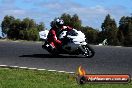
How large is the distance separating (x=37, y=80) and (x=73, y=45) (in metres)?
7.46

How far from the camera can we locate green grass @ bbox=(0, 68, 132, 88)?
1182 centimetres

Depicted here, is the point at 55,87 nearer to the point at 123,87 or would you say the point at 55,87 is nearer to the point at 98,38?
the point at 123,87

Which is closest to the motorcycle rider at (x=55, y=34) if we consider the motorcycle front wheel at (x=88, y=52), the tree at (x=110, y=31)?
the motorcycle front wheel at (x=88, y=52)

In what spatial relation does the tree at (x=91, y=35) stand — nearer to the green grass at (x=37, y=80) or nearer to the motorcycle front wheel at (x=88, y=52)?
the motorcycle front wheel at (x=88, y=52)

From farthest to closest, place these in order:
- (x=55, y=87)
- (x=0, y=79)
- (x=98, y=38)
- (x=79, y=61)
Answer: (x=98, y=38), (x=79, y=61), (x=0, y=79), (x=55, y=87)

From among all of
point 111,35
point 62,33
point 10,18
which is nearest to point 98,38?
point 111,35

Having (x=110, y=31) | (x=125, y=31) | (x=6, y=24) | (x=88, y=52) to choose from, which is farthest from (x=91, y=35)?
(x=88, y=52)

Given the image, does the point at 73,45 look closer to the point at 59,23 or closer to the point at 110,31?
the point at 59,23

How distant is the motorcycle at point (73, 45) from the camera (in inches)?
784

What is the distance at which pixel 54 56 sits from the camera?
2000 centimetres

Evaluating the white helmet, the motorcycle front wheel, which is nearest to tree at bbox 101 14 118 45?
the white helmet

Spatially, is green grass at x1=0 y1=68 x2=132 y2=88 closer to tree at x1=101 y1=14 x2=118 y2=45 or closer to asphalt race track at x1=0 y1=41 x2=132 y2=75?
asphalt race track at x1=0 y1=41 x2=132 y2=75

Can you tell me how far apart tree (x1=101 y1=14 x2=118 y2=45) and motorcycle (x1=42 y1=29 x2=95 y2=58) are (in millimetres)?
37529

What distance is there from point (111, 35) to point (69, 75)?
48170 millimetres
